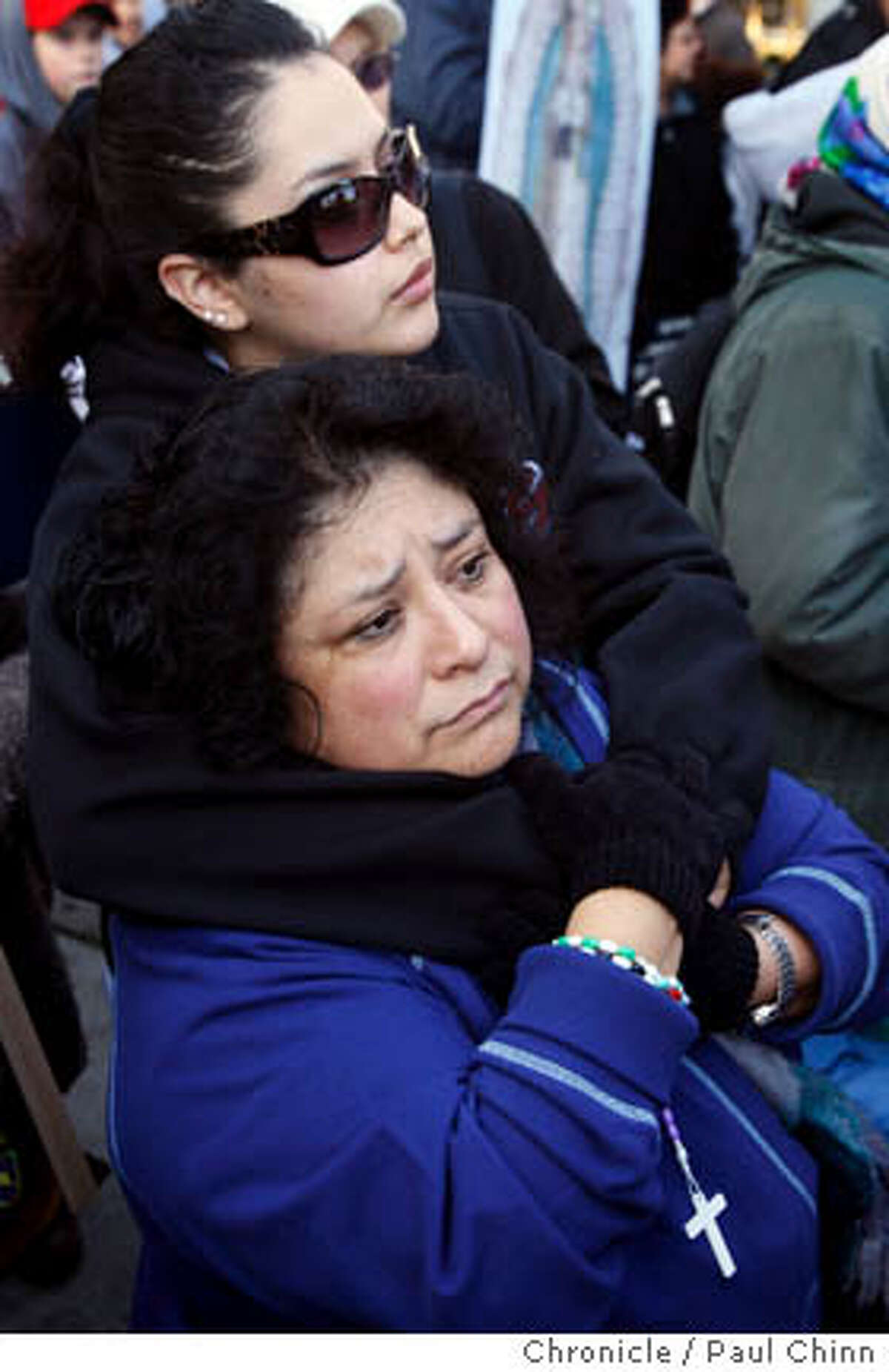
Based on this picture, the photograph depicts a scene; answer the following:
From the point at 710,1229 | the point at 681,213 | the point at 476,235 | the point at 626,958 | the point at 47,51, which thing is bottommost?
the point at 681,213

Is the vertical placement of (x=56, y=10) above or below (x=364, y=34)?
below

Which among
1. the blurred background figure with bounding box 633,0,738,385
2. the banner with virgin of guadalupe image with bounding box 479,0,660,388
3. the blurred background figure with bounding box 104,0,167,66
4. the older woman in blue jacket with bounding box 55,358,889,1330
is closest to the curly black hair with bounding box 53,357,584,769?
the older woman in blue jacket with bounding box 55,358,889,1330

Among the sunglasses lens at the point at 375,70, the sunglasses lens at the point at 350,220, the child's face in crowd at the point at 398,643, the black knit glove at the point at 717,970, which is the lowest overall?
the black knit glove at the point at 717,970

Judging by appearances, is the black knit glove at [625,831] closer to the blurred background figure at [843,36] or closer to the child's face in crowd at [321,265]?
the child's face in crowd at [321,265]

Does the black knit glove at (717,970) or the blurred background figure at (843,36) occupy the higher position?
the blurred background figure at (843,36)

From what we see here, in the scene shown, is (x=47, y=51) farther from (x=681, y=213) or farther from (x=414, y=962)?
(x=414, y=962)

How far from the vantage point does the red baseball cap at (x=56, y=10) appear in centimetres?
353

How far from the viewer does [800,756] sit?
243cm

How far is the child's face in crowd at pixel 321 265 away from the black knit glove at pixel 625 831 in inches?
22.7

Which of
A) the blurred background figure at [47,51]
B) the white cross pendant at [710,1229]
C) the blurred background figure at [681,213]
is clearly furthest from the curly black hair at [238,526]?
the blurred background figure at [681,213]

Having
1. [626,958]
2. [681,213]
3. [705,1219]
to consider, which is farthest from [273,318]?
[681,213]

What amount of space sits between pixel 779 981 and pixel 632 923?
27 centimetres

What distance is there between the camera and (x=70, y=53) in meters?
3.57
